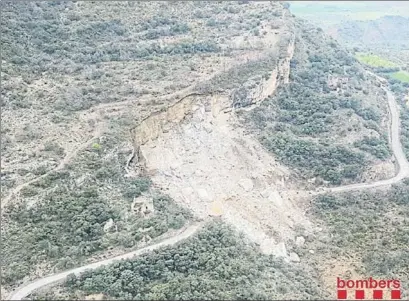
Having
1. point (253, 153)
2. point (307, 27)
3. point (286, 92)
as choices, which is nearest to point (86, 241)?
point (253, 153)

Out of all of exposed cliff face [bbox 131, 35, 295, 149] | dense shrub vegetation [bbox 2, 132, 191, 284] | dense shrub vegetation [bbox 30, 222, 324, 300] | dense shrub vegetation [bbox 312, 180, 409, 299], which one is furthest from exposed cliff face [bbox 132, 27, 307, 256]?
dense shrub vegetation [bbox 30, 222, 324, 300]

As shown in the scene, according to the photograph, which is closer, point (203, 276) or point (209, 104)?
point (203, 276)

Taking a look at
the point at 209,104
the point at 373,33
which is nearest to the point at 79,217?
the point at 209,104

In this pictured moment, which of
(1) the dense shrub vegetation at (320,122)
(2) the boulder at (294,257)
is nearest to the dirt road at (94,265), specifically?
(2) the boulder at (294,257)

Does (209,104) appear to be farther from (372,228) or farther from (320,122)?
(372,228)

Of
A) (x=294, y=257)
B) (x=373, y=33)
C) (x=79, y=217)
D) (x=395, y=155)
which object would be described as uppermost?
(x=79, y=217)

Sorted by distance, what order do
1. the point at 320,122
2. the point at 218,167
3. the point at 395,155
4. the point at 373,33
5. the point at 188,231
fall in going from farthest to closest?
1. the point at 373,33
2. the point at 395,155
3. the point at 320,122
4. the point at 218,167
5. the point at 188,231

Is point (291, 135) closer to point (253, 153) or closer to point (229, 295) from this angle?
point (253, 153)
